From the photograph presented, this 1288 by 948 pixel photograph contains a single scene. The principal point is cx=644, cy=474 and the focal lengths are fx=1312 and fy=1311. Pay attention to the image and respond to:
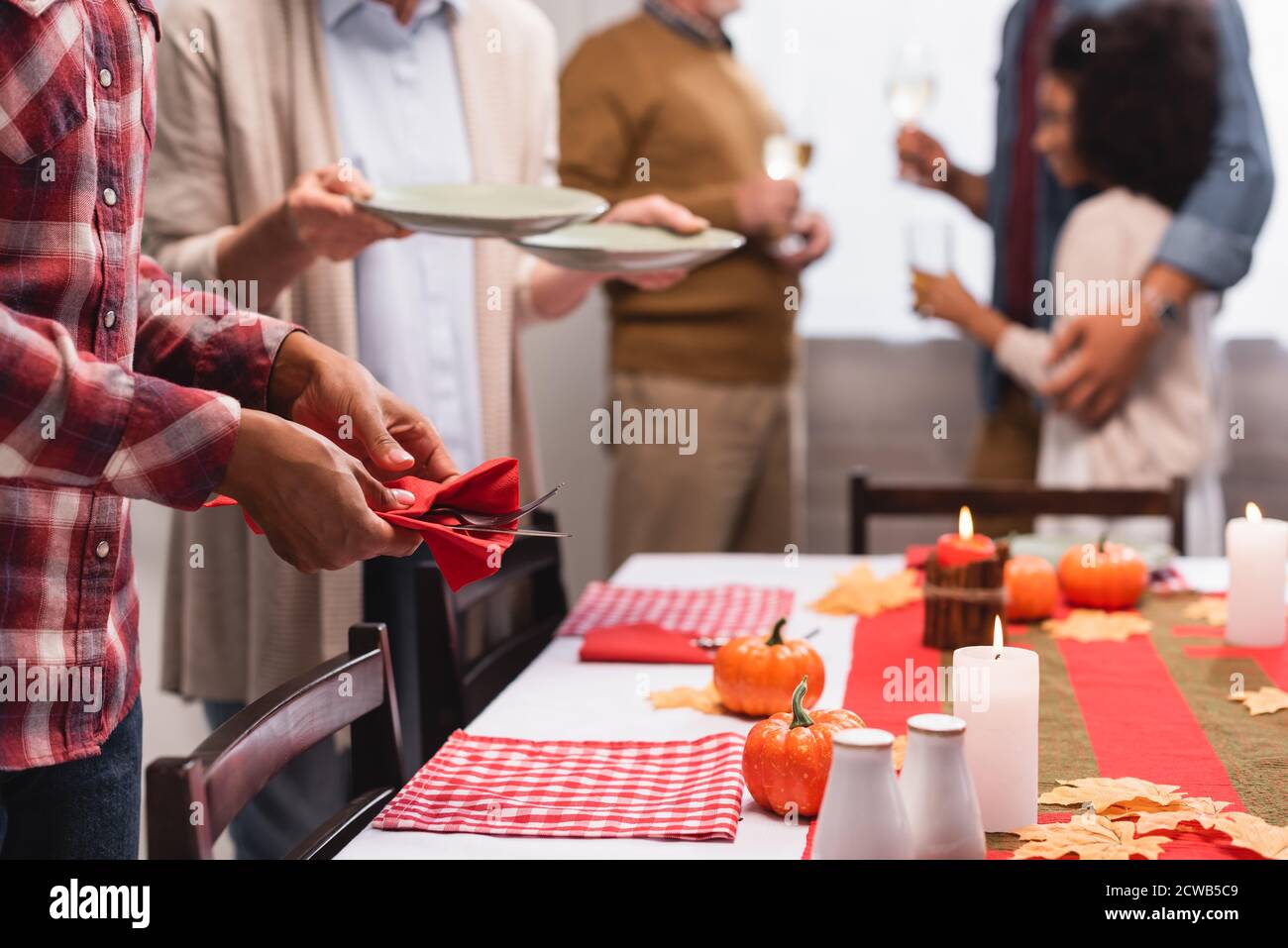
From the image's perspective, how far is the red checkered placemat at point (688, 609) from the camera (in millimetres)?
1587

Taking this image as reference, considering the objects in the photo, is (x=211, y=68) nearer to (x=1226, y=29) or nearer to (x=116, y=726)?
(x=116, y=726)

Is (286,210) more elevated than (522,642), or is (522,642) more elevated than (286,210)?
(286,210)

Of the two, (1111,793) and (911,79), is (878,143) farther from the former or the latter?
(1111,793)

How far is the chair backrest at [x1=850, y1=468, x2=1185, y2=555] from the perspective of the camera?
210cm

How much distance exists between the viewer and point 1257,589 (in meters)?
1.42

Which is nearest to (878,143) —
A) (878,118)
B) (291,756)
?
(878,118)

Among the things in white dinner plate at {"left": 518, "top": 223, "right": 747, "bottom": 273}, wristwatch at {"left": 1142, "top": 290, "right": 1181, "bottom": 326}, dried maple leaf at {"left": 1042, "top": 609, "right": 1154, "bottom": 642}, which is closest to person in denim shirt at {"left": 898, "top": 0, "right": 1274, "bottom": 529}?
wristwatch at {"left": 1142, "top": 290, "right": 1181, "bottom": 326}

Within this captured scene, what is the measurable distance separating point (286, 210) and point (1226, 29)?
6.06 feet

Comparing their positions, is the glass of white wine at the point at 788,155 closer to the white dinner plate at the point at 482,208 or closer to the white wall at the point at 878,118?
the white wall at the point at 878,118

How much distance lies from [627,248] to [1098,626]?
697mm

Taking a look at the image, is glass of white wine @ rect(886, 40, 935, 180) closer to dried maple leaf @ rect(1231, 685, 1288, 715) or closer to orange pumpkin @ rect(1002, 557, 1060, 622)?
orange pumpkin @ rect(1002, 557, 1060, 622)

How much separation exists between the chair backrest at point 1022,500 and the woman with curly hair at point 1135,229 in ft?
0.78

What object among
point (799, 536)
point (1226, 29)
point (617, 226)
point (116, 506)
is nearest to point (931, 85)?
point (1226, 29)
